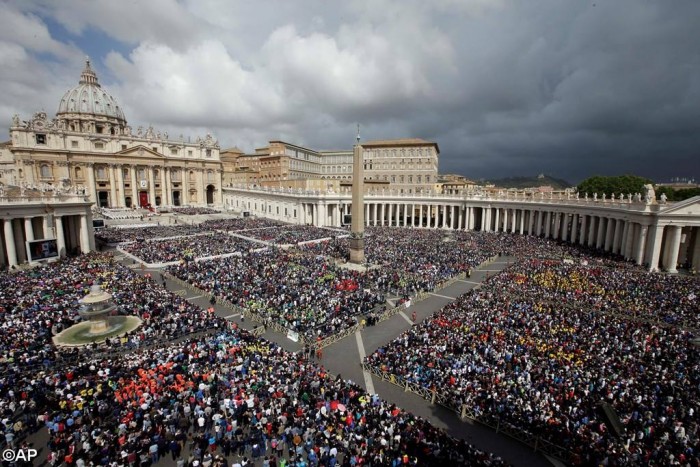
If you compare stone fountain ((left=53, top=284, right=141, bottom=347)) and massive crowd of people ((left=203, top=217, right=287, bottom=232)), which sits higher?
massive crowd of people ((left=203, top=217, right=287, bottom=232))

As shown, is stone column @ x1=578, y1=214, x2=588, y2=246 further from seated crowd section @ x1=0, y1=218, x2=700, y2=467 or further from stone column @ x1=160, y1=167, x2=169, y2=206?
stone column @ x1=160, y1=167, x2=169, y2=206

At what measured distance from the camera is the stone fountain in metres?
19.2

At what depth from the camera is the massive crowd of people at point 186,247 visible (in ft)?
120

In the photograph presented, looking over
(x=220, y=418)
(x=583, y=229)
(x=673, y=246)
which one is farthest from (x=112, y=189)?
(x=673, y=246)

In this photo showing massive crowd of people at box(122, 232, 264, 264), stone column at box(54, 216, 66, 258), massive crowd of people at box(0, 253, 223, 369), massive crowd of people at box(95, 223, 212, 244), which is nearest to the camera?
massive crowd of people at box(0, 253, 223, 369)

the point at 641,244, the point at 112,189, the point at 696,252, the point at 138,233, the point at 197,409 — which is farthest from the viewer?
the point at 112,189

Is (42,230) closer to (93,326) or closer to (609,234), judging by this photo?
(93,326)

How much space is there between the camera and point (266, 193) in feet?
258

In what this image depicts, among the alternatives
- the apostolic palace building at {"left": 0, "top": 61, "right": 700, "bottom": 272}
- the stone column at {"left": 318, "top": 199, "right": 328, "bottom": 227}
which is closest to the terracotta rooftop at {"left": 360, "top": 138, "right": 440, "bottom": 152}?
the apostolic palace building at {"left": 0, "top": 61, "right": 700, "bottom": 272}

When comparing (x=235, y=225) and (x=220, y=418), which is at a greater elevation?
(x=235, y=225)

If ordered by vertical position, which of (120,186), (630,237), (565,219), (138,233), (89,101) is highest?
(89,101)

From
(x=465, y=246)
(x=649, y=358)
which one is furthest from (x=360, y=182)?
(x=649, y=358)

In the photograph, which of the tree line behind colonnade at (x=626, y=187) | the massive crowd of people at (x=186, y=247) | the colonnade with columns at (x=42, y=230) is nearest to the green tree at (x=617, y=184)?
the tree line behind colonnade at (x=626, y=187)

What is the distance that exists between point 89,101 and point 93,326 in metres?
106
